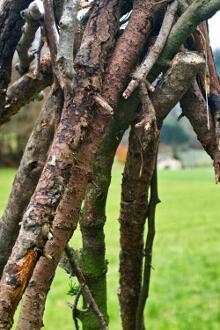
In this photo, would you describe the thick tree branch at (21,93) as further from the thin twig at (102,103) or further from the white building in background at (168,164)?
the white building in background at (168,164)

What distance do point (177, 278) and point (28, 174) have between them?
11.8 ft

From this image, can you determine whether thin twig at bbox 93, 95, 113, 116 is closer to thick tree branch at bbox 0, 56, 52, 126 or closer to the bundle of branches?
the bundle of branches

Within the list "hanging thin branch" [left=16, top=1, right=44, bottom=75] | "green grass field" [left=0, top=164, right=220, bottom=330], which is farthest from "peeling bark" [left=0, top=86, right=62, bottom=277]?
"green grass field" [left=0, top=164, right=220, bottom=330]

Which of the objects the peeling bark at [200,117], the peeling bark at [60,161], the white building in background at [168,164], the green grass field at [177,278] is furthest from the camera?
the white building in background at [168,164]

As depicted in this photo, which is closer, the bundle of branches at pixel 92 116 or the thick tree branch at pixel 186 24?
the bundle of branches at pixel 92 116

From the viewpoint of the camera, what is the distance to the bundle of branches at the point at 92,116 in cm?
74

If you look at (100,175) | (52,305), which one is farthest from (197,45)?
(52,305)

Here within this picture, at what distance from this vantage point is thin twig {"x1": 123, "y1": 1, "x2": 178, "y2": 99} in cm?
81

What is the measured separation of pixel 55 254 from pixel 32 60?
0.52 metres

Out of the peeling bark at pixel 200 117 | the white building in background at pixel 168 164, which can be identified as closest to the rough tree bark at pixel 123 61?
the peeling bark at pixel 200 117

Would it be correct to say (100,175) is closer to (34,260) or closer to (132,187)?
→ (132,187)

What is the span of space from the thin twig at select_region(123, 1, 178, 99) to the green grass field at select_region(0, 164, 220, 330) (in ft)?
8.07

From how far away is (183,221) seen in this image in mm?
7617

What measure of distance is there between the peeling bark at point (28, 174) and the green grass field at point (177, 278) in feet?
7.39
